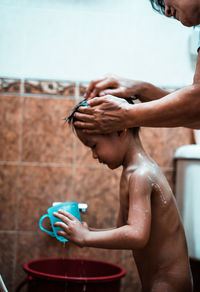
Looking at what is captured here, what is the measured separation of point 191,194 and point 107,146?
57cm

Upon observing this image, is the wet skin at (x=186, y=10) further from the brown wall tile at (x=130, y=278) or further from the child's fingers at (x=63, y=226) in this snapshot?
the brown wall tile at (x=130, y=278)

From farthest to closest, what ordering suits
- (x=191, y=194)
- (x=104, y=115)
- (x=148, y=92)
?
(x=191, y=194)
(x=148, y=92)
(x=104, y=115)

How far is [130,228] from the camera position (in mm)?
1068

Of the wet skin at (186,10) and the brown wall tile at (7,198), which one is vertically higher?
the wet skin at (186,10)

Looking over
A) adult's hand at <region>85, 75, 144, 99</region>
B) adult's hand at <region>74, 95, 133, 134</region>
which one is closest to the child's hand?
adult's hand at <region>74, 95, 133, 134</region>

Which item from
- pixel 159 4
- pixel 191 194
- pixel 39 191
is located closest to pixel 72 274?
pixel 39 191

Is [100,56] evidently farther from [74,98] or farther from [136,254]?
[136,254]

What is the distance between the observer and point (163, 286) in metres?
1.14

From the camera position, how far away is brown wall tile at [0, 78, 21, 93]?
176 centimetres

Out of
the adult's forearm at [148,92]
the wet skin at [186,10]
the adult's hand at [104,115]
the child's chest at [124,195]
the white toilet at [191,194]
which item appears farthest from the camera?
the white toilet at [191,194]

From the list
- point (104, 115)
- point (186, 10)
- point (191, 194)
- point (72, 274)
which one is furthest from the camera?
point (72, 274)

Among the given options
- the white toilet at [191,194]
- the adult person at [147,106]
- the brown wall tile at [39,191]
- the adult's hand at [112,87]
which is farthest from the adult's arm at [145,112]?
the brown wall tile at [39,191]

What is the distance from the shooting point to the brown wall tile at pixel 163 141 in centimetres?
182

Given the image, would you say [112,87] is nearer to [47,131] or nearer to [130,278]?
[47,131]
